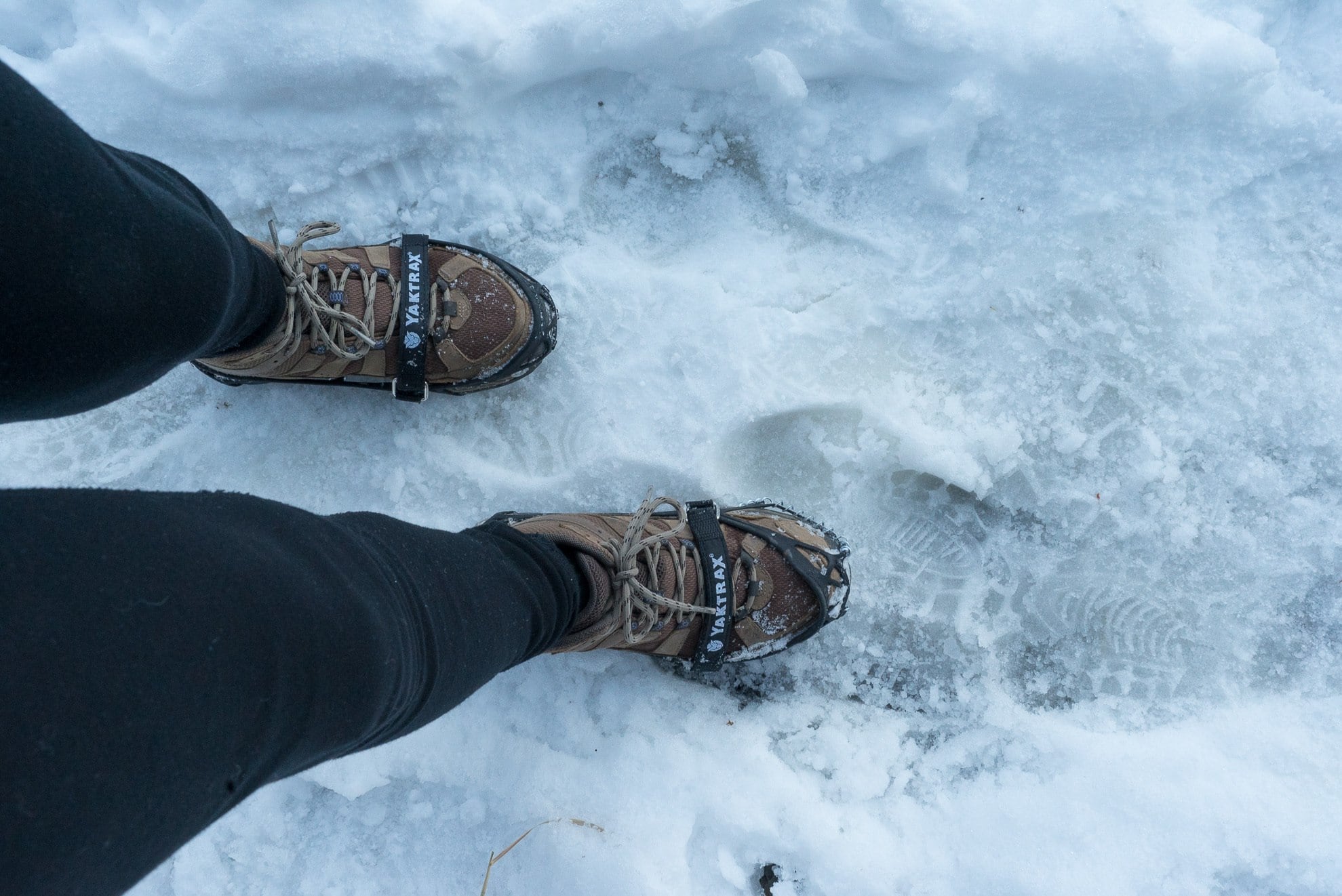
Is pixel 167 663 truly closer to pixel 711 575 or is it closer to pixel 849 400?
pixel 711 575

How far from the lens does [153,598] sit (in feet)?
2.64

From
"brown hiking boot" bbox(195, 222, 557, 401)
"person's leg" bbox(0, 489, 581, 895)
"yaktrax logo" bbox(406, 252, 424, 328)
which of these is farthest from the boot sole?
"person's leg" bbox(0, 489, 581, 895)

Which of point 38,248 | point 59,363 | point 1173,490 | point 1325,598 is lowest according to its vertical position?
point 1325,598

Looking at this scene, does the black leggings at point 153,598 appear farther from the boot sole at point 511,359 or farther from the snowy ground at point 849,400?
the snowy ground at point 849,400

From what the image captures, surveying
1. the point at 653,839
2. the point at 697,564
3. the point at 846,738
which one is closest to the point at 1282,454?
the point at 846,738

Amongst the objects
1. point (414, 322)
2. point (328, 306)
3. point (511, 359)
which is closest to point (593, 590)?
point (511, 359)

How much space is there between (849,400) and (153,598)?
158 cm

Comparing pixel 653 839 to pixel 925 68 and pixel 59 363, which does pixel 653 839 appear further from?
pixel 925 68

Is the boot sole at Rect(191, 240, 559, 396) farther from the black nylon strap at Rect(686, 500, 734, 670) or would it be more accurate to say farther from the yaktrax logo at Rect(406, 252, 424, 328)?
the black nylon strap at Rect(686, 500, 734, 670)

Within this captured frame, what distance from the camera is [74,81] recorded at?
1.96 meters

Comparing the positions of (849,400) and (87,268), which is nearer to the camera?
(87,268)

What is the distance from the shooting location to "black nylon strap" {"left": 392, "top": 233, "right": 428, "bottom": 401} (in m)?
1.88

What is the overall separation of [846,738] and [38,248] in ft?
6.14

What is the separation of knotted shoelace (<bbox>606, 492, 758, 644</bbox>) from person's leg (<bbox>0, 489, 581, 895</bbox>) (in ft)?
1.90
